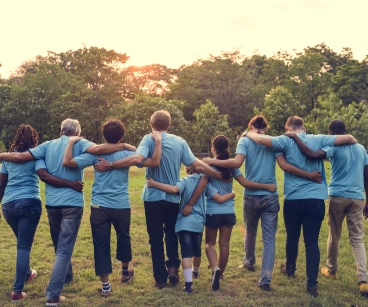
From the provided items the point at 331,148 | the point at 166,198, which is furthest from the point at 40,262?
the point at 331,148

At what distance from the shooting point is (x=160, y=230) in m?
Result: 5.28

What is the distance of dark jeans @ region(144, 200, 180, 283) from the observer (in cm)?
524

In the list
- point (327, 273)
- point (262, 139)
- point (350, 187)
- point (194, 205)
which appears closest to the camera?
point (262, 139)

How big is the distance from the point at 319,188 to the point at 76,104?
3438 centimetres

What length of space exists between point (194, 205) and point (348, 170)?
2.06 m

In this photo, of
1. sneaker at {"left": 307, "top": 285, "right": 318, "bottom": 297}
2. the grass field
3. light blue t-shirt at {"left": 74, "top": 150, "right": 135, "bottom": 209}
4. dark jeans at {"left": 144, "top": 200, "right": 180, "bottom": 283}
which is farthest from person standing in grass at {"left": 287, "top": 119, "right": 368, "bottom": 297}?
light blue t-shirt at {"left": 74, "top": 150, "right": 135, "bottom": 209}

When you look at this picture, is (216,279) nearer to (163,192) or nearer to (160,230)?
(160,230)

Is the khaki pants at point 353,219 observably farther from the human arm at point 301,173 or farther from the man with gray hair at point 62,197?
the man with gray hair at point 62,197

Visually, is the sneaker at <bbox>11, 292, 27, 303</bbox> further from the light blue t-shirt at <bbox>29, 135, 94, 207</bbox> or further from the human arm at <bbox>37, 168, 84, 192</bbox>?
the human arm at <bbox>37, 168, 84, 192</bbox>

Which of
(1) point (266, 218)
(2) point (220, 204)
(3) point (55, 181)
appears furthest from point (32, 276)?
(1) point (266, 218)

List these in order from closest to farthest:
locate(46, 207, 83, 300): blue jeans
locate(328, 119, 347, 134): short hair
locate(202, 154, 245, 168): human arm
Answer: locate(46, 207, 83, 300): blue jeans, locate(202, 154, 245, 168): human arm, locate(328, 119, 347, 134): short hair

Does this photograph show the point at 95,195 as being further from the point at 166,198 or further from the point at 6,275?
the point at 6,275

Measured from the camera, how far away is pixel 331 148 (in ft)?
17.6

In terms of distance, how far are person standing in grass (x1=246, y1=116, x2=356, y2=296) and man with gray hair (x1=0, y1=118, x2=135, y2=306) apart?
2.02m
